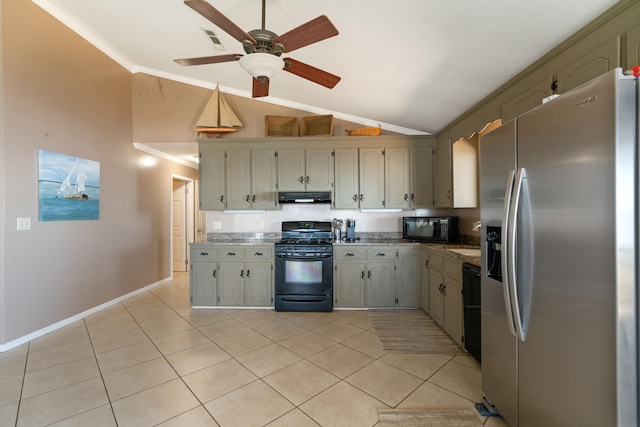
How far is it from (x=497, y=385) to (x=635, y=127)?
4.95 feet

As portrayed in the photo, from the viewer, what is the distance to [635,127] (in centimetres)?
91

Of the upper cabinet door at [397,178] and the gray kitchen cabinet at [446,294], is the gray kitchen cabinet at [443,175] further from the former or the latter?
the gray kitchen cabinet at [446,294]

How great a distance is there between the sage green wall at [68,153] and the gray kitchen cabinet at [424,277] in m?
4.33

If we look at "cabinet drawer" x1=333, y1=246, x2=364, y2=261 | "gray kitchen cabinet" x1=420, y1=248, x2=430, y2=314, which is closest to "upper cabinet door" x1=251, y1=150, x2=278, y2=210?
"cabinet drawer" x1=333, y1=246, x2=364, y2=261

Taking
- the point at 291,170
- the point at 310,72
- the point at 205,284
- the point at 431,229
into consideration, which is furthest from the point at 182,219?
the point at 431,229

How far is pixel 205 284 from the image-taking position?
3.77 m

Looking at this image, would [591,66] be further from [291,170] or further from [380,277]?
[291,170]

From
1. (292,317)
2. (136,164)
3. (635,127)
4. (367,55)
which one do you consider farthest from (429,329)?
(136,164)

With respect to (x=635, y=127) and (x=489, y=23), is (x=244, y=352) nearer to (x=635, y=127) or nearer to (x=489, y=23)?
(x=635, y=127)

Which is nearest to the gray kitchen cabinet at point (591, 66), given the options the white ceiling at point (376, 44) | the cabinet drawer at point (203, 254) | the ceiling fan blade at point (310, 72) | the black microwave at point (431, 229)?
the white ceiling at point (376, 44)

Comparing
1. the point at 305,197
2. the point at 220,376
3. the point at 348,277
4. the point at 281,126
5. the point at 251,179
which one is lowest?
the point at 220,376

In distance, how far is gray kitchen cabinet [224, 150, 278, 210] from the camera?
3.97 m

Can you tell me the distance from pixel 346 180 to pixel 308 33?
234 cm

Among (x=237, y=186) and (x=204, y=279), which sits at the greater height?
(x=237, y=186)
